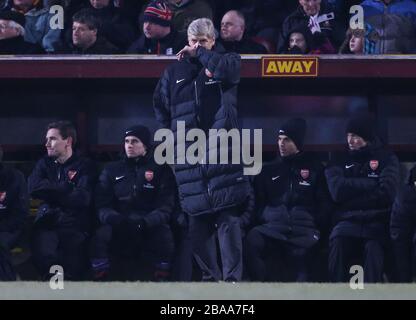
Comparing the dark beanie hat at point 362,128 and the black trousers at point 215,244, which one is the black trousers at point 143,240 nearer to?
the black trousers at point 215,244

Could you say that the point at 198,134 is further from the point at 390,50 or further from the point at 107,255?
the point at 390,50

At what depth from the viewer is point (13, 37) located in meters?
11.1

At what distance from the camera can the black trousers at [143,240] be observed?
1041 cm

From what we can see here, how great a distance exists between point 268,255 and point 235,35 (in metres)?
1.81

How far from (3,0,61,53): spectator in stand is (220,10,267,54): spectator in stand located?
4.70ft

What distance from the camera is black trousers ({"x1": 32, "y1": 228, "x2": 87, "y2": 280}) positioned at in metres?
A: 10.4

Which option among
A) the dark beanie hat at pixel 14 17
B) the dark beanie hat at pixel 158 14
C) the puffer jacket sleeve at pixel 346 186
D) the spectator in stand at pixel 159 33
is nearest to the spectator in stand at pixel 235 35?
the spectator in stand at pixel 159 33

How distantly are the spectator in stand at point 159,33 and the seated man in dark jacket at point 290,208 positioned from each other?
1188mm

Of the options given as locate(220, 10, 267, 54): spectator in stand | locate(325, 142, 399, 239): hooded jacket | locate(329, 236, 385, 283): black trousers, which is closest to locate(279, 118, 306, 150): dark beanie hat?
locate(325, 142, 399, 239): hooded jacket

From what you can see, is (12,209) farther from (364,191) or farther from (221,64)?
(364,191)
